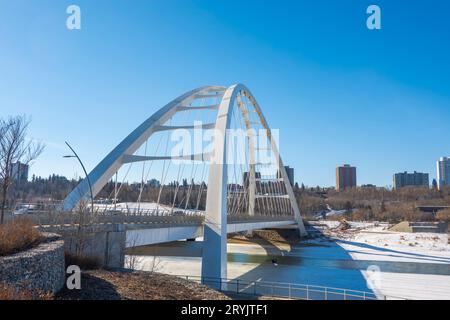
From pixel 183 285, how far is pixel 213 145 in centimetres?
1453

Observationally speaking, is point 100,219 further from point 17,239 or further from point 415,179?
point 415,179

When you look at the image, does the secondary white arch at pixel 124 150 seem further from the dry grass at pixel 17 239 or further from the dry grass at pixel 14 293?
the dry grass at pixel 14 293

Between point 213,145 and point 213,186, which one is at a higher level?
point 213,145

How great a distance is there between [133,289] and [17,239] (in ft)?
10.5

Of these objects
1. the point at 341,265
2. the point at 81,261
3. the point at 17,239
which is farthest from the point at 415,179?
the point at 17,239

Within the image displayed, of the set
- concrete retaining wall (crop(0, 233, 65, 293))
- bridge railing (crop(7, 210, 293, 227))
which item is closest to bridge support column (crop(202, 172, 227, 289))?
bridge railing (crop(7, 210, 293, 227))

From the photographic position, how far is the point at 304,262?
39.3 metres

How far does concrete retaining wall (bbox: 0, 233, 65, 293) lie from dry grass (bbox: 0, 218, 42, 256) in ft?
0.94

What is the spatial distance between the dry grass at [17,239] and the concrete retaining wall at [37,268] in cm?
29

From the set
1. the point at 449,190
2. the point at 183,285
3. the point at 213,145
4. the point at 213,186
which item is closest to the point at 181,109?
the point at 213,145

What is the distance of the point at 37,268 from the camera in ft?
27.8

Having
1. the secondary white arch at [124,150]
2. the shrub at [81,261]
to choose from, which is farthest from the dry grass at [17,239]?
the secondary white arch at [124,150]

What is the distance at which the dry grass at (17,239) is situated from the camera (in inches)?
352
